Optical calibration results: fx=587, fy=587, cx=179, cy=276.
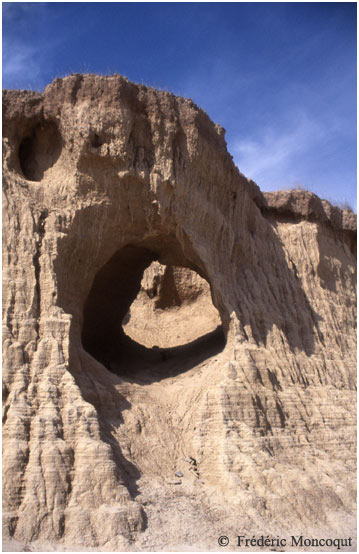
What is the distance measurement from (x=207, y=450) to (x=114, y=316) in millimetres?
6252

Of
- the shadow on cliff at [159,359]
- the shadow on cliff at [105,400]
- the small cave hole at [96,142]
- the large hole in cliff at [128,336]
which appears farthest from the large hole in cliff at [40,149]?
Result: the shadow on cliff at [159,359]

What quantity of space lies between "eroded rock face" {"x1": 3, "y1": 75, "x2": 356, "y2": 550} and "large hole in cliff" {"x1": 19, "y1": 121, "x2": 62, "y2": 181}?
35 millimetres

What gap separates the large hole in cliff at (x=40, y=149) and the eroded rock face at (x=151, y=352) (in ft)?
0.12

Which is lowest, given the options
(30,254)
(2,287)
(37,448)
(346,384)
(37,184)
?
(37,448)

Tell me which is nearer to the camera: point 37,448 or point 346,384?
point 37,448

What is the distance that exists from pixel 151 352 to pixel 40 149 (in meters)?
6.80

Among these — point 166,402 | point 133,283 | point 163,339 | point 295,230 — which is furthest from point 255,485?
point 163,339

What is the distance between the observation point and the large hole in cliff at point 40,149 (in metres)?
13.1

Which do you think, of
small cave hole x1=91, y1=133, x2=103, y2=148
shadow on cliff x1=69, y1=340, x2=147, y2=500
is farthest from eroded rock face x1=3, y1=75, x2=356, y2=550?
small cave hole x1=91, y1=133, x2=103, y2=148

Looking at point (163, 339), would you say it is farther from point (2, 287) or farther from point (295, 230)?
point (2, 287)

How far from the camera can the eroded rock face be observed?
9.95 m

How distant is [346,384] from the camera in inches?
605

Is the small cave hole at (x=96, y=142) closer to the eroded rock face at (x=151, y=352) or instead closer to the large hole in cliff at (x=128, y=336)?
the eroded rock face at (x=151, y=352)

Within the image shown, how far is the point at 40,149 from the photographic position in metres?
13.3
